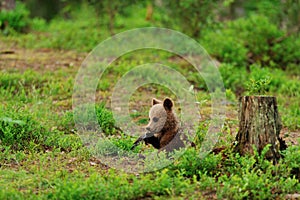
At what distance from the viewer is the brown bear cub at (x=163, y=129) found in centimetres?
535

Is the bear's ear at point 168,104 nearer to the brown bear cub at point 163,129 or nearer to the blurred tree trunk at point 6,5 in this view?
the brown bear cub at point 163,129

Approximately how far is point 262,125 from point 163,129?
0.97 metres

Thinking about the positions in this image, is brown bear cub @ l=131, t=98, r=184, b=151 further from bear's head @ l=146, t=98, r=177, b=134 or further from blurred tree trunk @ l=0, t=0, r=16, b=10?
blurred tree trunk @ l=0, t=0, r=16, b=10

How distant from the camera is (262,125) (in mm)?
5121

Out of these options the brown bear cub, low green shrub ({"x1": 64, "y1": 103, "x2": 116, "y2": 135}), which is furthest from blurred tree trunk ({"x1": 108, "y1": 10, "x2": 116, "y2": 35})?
the brown bear cub

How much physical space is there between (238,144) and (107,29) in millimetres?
7249

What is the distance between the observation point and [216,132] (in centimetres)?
559

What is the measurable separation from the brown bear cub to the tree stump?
0.70m

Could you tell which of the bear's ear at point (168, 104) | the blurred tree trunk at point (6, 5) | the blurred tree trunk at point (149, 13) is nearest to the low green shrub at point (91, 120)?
the bear's ear at point (168, 104)

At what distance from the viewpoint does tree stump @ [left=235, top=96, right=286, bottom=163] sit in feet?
16.8

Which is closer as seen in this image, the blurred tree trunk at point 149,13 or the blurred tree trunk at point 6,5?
the blurred tree trunk at point 6,5

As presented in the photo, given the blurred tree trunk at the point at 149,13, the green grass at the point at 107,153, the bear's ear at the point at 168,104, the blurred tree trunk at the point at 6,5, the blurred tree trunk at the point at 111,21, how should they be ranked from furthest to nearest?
the blurred tree trunk at the point at 149,13, the blurred tree trunk at the point at 6,5, the blurred tree trunk at the point at 111,21, the bear's ear at the point at 168,104, the green grass at the point at 107,153

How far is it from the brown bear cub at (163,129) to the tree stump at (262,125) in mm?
702

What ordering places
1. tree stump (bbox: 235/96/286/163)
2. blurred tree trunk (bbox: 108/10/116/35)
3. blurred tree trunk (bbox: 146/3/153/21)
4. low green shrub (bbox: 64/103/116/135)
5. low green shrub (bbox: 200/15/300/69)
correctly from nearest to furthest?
1. tree stump (bbox: 235/96/286/163)
2. low green shrub (bbox: 64/103/116/135)
3. low green shrub (bbox: 200/15/300/69)
4. blurred tree trunk (bbox: 108/10/116/35)
5. blurred tree trunk (bbox: 146/3/153/21)
